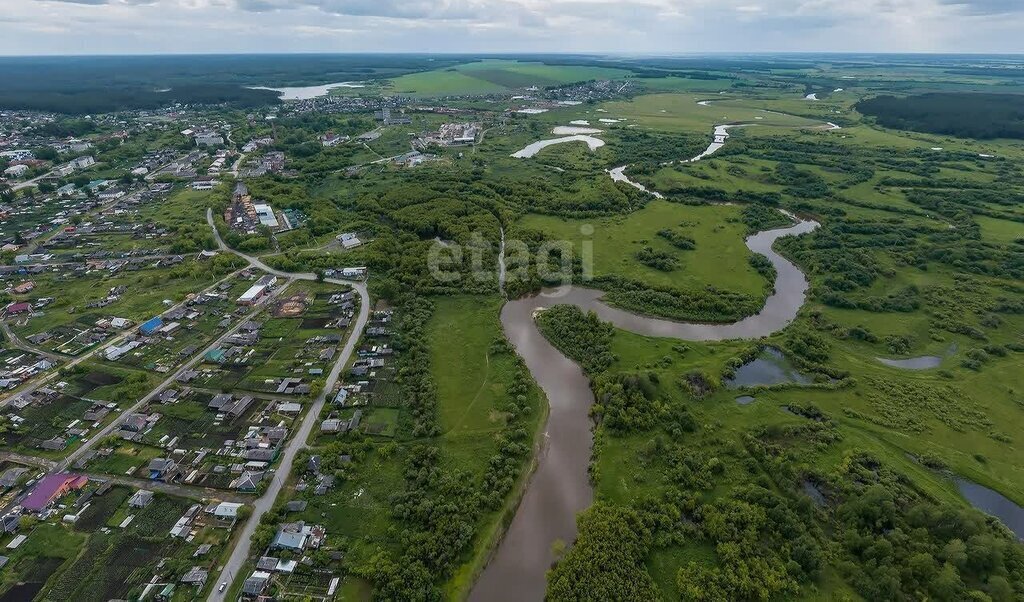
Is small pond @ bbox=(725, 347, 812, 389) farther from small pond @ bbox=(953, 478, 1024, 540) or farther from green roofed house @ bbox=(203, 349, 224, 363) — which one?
green roofed house @ bbox=(203, 349, 224, 363)

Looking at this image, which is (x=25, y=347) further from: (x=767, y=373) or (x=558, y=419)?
(x=767, y=373)

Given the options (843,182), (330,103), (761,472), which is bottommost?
(761,472)

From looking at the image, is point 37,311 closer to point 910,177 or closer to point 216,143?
point 216,143

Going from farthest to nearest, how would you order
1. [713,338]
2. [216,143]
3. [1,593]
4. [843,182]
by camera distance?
1. [216,143]
2. [843,182]
3. [713,338]
4. [1,593]

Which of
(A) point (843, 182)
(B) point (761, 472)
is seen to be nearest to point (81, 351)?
(B) point (761, 472)

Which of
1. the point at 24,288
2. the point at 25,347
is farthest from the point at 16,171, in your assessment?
the point at 25,347

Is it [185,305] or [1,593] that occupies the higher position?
[185,305]

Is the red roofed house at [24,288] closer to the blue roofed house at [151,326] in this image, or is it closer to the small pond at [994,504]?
the blue roofed house at [151,326]
